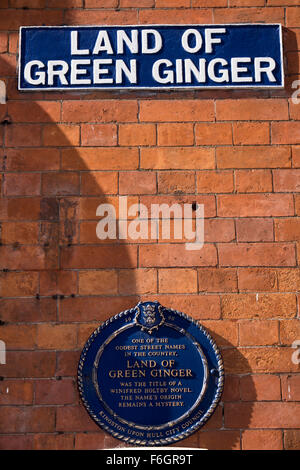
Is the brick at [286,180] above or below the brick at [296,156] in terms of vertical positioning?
below

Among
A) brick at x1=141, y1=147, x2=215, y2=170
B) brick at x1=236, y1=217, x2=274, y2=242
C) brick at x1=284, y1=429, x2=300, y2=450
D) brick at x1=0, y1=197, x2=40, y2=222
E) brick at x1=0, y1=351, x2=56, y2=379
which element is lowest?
brick at x1=284, y1=429, x2=300, y2=450

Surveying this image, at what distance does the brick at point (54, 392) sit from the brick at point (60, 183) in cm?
129

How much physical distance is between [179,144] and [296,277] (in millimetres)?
1246

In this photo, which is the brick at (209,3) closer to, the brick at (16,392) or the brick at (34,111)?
the brick at (34,111)

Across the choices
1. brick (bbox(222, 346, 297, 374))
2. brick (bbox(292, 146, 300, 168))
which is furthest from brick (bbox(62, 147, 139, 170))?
brick (bbox(222, 346, 297, 374))

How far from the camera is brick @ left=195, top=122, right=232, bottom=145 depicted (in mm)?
4367

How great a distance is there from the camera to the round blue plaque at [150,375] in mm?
3848

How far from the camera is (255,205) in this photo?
426 cm

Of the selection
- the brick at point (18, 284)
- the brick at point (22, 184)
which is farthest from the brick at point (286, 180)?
the brick at point (18, 284)

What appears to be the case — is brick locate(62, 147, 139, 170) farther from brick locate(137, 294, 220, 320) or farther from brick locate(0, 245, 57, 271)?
brick locate(137, 294, 220, 320)

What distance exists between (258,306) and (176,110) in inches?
60.0

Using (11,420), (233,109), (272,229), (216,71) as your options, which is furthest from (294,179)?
(11,420)

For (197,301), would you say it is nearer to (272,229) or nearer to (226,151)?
(272,229)

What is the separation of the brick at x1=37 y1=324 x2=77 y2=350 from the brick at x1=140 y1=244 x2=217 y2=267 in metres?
0.66
